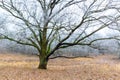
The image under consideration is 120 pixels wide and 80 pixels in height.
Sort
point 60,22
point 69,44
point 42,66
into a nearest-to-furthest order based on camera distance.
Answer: point 60,22 → point 69,44 → point 42,66

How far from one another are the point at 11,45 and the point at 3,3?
4284mm

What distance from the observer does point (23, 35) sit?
726 inches

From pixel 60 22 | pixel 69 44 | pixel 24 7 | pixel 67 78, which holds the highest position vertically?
pixel 24 7

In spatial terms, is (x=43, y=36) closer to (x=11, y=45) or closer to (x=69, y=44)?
(x=69, y=44)

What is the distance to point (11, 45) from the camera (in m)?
21.9

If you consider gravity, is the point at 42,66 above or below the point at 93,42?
below

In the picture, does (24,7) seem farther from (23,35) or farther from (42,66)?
(42,66)

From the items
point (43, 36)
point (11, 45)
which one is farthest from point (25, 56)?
point (43, 36)

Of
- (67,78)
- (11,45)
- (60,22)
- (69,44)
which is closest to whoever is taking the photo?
(67,78)

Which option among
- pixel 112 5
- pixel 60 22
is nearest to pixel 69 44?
pixel 60 22

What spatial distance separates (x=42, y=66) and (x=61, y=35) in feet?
9.11

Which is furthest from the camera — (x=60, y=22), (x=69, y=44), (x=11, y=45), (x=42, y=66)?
(x=11, y=45)

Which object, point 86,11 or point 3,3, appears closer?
point 86,11

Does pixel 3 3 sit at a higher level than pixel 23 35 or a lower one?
higher
